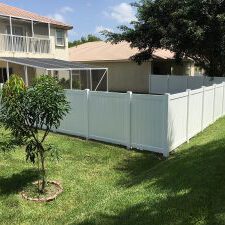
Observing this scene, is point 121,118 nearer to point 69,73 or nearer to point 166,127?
point 166,127

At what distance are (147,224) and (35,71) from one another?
21433 millimetres

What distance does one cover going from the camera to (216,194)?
614cm

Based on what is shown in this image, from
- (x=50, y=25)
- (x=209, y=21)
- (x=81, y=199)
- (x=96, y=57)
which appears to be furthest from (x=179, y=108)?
(x=96, y=57)

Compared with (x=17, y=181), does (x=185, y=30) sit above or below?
above

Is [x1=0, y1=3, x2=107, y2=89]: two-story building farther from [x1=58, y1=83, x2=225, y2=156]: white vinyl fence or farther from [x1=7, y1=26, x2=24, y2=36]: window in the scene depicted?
[x1=58, y1=83, x2=225, y2=156]: white vinyl fence

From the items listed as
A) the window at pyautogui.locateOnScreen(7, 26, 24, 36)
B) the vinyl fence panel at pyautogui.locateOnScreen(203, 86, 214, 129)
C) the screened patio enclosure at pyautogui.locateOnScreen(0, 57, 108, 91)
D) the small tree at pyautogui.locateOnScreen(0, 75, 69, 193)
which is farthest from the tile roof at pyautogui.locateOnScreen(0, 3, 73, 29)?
the small tree at pyautogui.locateOnScreen(0, 75, 69, 193)

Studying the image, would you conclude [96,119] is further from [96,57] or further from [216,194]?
[96,57]

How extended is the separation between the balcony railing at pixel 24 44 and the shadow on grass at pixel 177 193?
17.3 meters

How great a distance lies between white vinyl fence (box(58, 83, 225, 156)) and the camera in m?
9.54

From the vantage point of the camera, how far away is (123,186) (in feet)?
25.2

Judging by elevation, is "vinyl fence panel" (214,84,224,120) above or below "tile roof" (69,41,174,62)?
below

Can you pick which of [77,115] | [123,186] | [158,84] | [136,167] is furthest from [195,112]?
[158,84]

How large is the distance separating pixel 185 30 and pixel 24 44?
11103mm

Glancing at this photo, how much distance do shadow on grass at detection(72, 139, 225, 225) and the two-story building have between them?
14.5 m
